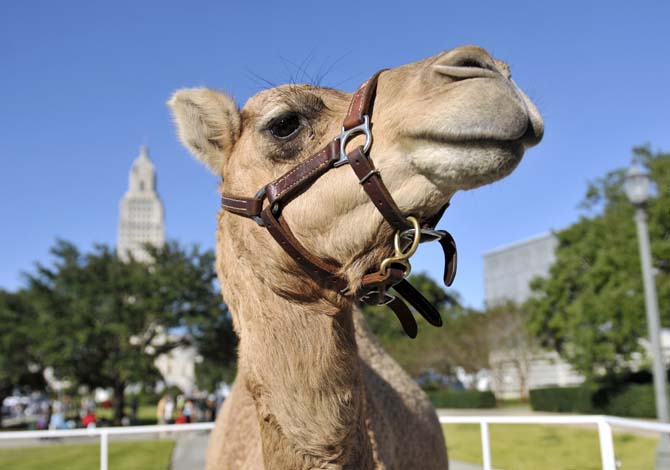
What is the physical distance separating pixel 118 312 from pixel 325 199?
27.9 metres

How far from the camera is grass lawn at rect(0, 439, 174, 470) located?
39.6 ft

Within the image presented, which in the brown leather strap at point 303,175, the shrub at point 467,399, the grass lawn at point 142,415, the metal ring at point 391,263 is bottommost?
the grass lawn at point 142,415

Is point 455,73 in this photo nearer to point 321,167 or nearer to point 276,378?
point 321,167

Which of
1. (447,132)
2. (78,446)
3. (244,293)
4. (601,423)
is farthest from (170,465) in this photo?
(447,132)

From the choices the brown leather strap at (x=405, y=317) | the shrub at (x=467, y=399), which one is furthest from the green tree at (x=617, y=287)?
the brown leather strap at (x=405, y=317)

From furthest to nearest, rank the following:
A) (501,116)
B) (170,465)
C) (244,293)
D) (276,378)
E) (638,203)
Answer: (170,465), (638,203), (244,293), (276,378), (501,116)

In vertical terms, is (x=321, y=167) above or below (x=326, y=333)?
above

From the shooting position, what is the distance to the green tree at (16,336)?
30328 millimetres

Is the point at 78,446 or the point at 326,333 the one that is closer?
the point at 326,333

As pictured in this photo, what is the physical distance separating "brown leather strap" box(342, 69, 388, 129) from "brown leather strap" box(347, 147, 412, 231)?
14cm

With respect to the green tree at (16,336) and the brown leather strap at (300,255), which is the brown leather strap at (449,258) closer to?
the brown leather strap at (300,255)

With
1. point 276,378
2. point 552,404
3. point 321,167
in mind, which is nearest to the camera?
point 321,167

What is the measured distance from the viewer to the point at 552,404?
28812 mm

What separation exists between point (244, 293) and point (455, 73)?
1.31 metres
